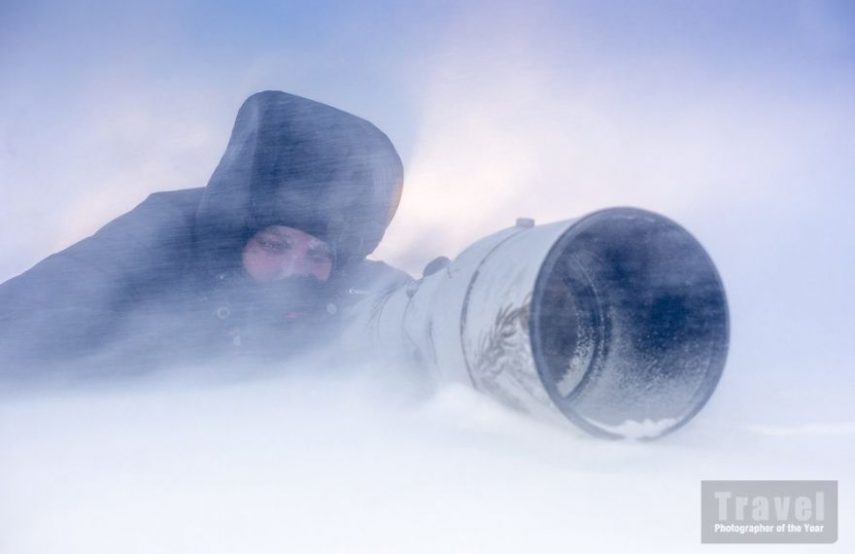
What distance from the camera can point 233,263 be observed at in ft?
8.08

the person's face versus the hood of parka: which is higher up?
the hood of parka

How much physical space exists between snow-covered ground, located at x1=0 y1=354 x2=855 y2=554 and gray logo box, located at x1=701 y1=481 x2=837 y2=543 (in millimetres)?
23

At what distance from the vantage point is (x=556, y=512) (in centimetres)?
87

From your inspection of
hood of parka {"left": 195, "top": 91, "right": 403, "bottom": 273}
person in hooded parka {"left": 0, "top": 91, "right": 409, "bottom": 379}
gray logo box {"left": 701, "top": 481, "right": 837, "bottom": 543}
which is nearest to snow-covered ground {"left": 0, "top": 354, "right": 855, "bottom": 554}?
gray logo box {"left": 701, "top": 481, "right": 837, "bottom": 543}

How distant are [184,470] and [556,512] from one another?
72 cm

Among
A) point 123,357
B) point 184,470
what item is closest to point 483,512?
point 184,470

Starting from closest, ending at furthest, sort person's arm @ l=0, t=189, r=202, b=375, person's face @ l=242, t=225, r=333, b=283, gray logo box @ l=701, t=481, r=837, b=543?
1. gray logo box @ l=701, t=481, r=837, b=543
2. person's arm @ l=0, t=189, r=202, b=375
3. person's face @ l=242, t=225, r=333, b=283

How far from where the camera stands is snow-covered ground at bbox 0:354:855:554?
0.83 m

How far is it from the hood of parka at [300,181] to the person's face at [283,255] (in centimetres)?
4

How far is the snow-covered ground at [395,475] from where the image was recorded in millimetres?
830

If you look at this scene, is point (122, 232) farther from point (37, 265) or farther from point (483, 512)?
point (483, 512)

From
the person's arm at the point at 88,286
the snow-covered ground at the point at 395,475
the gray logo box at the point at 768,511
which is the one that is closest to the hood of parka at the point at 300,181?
the person's arm at the point at 88,286

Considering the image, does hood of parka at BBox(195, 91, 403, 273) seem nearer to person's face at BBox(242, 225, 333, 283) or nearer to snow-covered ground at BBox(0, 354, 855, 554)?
person's face at BBox(242, 225, 333, 283)

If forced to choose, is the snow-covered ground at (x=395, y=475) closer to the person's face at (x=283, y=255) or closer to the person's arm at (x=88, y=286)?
the person's arm at (x=88, y=286)
